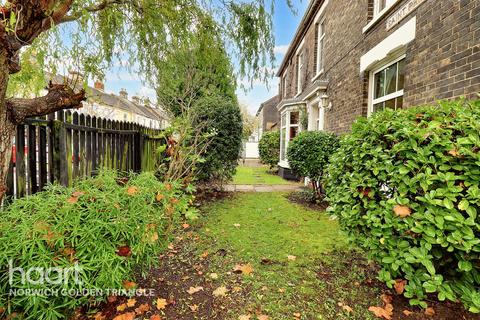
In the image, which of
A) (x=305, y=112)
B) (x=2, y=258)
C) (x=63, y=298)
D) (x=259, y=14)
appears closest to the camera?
(x=2, y=258)

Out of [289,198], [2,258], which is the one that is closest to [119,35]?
[2,258]

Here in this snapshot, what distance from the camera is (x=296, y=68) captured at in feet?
44.8

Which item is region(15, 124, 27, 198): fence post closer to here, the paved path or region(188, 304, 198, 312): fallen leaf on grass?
region(188, 304, 198, 312): fallen leaf on grass

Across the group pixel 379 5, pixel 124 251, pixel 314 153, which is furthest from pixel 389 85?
pixel 124 251

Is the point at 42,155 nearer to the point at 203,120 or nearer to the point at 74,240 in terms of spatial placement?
the point at 74,240

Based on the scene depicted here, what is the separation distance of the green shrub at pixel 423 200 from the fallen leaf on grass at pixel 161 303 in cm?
197

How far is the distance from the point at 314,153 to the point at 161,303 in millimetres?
→ 4999

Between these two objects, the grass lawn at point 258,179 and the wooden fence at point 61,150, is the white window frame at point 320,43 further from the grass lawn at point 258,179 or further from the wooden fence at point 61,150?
the wooden fence at point 61,150

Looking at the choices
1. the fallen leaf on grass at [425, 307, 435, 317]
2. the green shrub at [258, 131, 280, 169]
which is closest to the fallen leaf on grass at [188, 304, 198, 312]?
the fallen leaf on grass at [425, 307, 435, 317]

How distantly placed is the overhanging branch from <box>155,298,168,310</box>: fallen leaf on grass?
6.28 ft

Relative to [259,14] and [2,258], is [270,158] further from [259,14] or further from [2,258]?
[2,258]

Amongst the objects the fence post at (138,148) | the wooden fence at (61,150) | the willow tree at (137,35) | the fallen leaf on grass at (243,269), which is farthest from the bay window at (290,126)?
the fallen leaf on grass at (243,269)

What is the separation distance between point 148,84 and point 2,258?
384cm

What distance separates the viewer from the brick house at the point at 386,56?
332 cm
